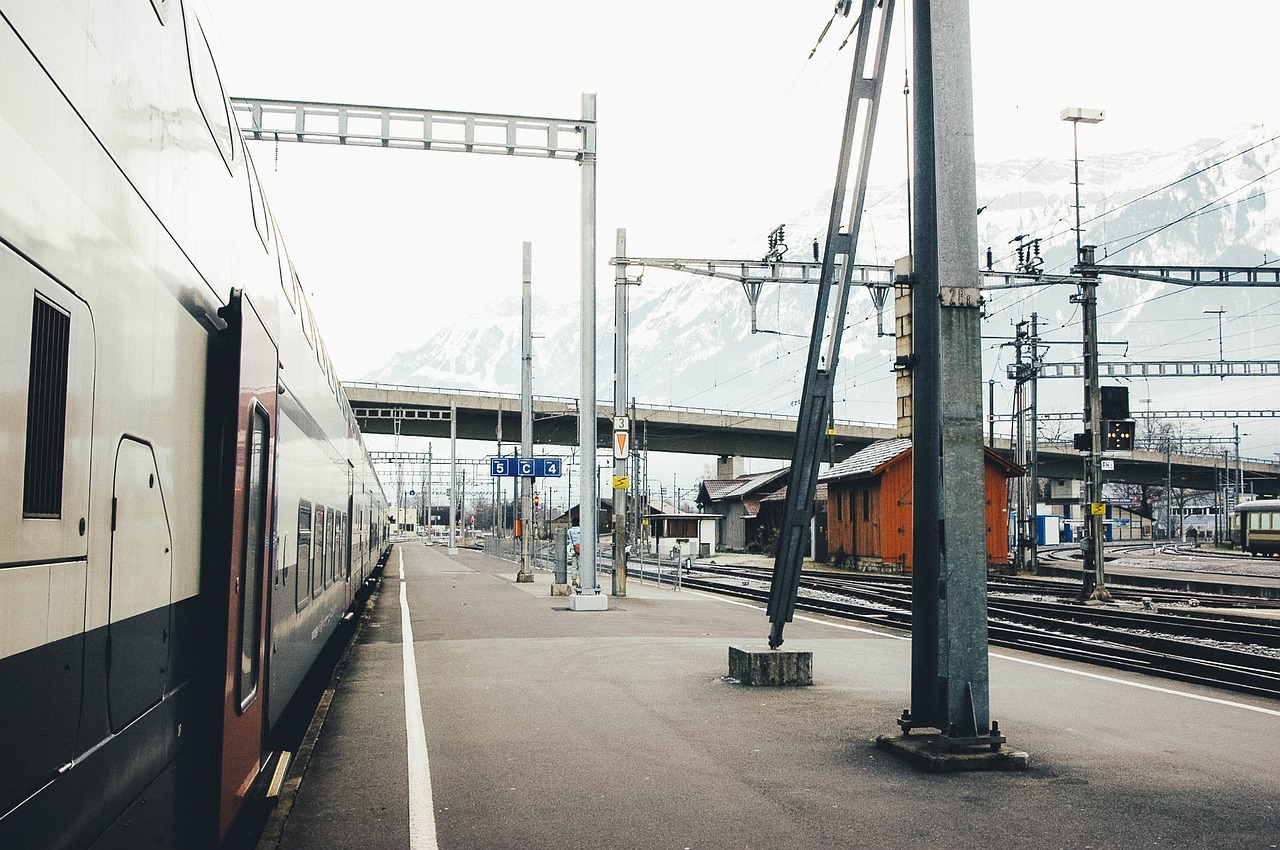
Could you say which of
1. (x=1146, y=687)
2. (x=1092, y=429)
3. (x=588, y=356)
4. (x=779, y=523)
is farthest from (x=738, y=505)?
(x=1146, y=687)

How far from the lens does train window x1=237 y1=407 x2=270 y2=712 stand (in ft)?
16.4

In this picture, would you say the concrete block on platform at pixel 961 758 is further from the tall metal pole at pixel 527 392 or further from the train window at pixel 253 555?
the tall metal pole at pixel 527 392

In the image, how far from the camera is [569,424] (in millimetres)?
64438

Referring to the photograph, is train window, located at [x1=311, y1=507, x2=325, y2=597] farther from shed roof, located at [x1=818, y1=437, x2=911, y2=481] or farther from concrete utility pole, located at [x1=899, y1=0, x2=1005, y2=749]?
shed roof, located at [x1=818, y1=437, x2=911, y2=481]

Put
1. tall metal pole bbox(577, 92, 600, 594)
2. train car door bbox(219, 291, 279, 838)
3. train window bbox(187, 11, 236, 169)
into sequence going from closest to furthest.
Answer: train window bbox(187, 11, 236, 169), train car door bbox(219, 291, 279, 838), tall metal pole bbox(577, 92, 600, 594)

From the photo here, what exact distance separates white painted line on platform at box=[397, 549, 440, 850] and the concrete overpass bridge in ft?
141

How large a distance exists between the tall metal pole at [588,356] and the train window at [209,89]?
1521 cm

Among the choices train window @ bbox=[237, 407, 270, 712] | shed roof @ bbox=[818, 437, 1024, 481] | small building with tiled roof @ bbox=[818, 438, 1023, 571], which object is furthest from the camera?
small building with tiled roof @ bbox=[818, 438, 1023, 571]

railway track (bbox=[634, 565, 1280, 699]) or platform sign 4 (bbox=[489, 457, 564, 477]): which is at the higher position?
platform sign 4 (bbox=[489, 457, 564, 477])

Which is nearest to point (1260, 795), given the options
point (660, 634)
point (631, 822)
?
point (631, 822)

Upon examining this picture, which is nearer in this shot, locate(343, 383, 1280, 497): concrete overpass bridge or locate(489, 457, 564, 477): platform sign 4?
locate(489, 457, 564, 477): platform sign 4

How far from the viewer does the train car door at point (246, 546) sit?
15.2ft

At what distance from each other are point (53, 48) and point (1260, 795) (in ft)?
23.9

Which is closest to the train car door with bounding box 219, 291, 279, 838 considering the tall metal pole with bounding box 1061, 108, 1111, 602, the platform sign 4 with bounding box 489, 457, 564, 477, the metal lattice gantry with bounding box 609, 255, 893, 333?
the metal lattice gantry with bounding box 609, 255, 893, 333
